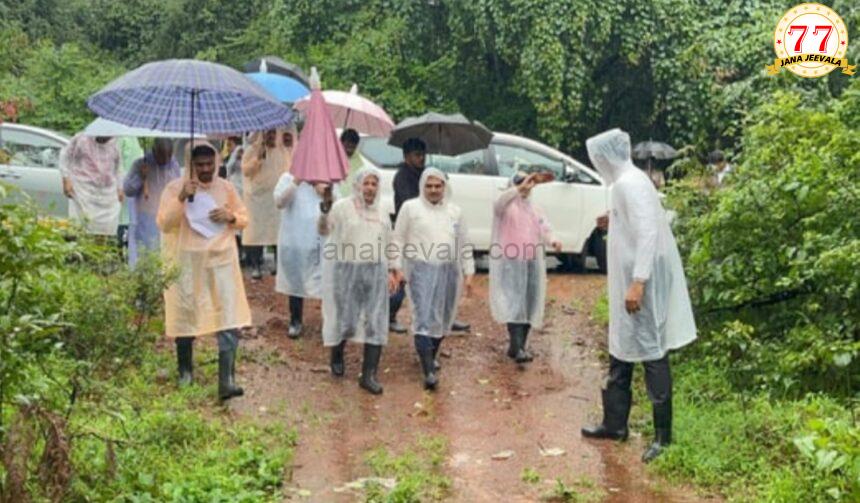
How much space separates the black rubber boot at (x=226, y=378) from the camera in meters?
7.01

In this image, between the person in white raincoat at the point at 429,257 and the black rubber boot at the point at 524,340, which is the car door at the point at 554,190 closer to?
the black rubber boot at the point at 524,340

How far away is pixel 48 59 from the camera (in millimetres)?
17109

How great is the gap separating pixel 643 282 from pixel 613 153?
757mm

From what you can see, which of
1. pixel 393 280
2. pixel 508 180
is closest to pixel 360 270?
pixel 393 280

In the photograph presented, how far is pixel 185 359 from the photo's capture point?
24.0 ft

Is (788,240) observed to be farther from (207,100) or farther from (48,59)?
(48,59)

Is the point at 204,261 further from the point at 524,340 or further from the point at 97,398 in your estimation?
the point at 524,340

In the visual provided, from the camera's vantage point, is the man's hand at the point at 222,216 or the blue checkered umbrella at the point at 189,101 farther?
the man's hand at the point at 222,216

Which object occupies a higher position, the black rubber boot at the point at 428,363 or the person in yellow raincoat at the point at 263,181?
the person in yellow raincoat at the point at 263,181

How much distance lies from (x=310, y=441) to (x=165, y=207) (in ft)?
5.80

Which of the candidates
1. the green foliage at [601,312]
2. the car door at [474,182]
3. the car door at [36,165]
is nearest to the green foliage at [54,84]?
the car door at [36,165]

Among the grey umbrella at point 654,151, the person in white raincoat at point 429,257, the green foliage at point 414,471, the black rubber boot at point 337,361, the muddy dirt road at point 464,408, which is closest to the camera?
the green foliage at point 414,471

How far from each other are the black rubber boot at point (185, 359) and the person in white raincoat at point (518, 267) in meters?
2.50

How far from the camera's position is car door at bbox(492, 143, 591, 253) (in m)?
12.0
